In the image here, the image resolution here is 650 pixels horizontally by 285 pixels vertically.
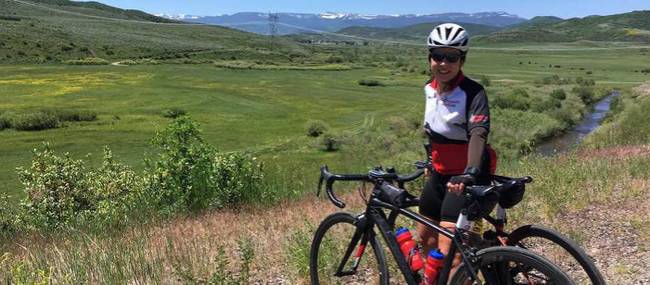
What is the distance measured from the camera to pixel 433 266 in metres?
4.04

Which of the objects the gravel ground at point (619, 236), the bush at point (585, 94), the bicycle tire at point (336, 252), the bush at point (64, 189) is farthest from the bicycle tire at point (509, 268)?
the bush at point (585, 94)

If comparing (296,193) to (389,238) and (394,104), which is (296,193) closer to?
(389,238)

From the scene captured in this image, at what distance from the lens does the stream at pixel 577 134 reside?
4181cm

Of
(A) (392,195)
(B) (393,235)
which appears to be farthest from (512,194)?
(B) (393,235)

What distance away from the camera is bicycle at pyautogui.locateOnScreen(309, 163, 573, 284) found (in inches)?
140

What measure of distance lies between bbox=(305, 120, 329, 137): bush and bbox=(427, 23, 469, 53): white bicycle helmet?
4452cm

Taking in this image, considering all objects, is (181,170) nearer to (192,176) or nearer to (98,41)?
(192,176)

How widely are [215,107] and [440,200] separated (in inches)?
2280

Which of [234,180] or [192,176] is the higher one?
[192,176]

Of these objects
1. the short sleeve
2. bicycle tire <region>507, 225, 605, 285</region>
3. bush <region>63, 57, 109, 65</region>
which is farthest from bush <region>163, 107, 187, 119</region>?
bush <region>63, 57, 109, 65</region>

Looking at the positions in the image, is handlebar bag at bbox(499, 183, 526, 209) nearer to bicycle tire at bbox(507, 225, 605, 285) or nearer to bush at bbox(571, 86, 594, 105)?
bicycle tire at bbox(507, 225, 605, 285)

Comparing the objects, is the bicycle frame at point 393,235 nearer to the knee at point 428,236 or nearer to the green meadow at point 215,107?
the knee at point 428,236

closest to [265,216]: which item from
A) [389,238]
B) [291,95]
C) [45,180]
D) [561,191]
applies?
[561,191]

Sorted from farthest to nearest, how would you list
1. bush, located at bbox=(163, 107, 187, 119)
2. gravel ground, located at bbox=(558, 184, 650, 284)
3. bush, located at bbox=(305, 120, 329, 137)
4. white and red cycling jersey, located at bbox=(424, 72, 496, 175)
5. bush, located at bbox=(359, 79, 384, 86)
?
bush, located at bbox=(359, 79, 384, 86) → bush, located at bbox=(163, 107, 187, 119) → bush, located at bbox=(305, 120, 329, 137) → gravel ground, located at bbox=(558, 184, 650, 284) → white and red cycling jersey, located at bbox=(424, 72, 496, 175)
